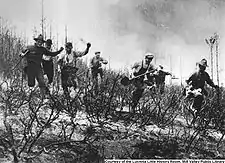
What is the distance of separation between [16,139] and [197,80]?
476 centimetres

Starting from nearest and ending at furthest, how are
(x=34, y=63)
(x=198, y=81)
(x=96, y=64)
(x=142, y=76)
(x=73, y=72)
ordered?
1. (x=34, y=63)
2. (x=142, y=76)
3. (x=198, y=81)
4. (x=73, y=72)
5. (x=96, y=64)

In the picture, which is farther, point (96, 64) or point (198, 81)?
point (96, 64)

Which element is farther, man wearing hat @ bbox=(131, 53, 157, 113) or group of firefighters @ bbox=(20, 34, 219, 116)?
man wearing hat @ bbox=(131, 53, 157, 113)

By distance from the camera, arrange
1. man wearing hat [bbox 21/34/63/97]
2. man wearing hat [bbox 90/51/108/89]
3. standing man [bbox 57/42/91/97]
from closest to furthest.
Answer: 1. man wearing hat [bbox 21/34/63/97]
2. standing man [bbox 57/42/91/97]
3. man wearing hat [bbox 90/51/108/89]

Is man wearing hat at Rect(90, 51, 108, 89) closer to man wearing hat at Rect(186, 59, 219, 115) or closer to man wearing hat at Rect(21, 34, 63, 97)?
man wearing hat at Rect(21, 34, 63, 97)

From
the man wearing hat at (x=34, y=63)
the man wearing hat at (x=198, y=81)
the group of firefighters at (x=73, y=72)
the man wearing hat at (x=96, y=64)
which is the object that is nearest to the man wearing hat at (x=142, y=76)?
the group of firefighters at (x=73, y=72)

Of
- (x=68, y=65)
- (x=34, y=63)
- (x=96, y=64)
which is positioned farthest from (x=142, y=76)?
(x=34, y=63)

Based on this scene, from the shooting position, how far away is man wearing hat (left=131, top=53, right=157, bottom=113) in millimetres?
7879

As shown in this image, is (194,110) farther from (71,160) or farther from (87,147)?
(71,160)

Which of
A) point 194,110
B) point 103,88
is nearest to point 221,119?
point 194,110

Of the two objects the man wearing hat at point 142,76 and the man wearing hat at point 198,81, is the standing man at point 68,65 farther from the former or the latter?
the man wearing hat at point 198,81

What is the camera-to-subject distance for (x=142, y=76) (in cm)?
791

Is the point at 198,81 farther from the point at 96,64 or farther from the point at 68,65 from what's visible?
the point at 68,65

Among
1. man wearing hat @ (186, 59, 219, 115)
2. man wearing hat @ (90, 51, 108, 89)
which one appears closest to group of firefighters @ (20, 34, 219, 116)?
man wearing hat @ (186, 59, 219, 115)
